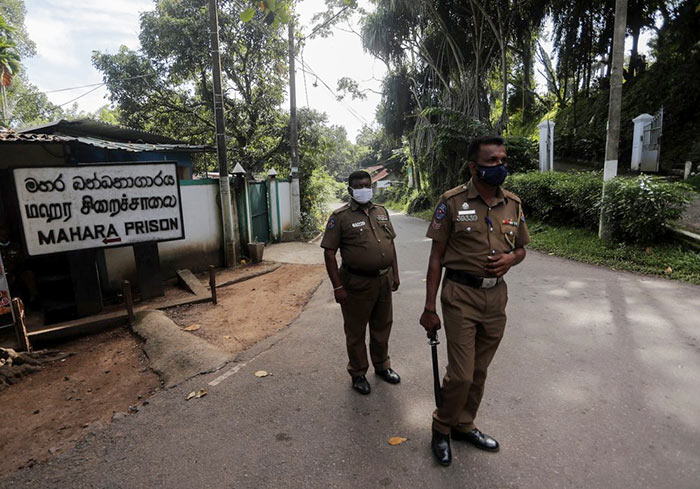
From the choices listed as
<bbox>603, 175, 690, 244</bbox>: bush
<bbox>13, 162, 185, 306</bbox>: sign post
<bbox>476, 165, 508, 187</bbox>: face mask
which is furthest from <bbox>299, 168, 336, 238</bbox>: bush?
<bbox>476, 165, 508, 187</bbox>: face mask

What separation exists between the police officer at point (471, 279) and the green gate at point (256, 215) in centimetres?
762

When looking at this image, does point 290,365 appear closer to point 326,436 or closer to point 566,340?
point 326,436

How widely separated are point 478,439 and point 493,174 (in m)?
Result: 1.66

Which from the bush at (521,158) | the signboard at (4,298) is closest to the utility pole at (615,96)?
A: the bush at (521,158)

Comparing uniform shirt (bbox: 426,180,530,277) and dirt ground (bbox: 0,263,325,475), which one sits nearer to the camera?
uniform shirt (bbox: 426,180,530,277)

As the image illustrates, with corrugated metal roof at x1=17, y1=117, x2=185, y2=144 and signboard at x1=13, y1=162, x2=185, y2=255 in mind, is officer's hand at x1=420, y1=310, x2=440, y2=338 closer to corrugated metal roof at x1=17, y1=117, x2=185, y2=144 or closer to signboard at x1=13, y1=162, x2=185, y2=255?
signboard at x1=13, y1=162, x2=185, y2=255

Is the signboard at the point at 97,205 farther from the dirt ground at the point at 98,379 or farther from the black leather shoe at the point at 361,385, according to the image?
the black leather shoe at the point at 361,385

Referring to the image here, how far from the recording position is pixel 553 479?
7.32ft

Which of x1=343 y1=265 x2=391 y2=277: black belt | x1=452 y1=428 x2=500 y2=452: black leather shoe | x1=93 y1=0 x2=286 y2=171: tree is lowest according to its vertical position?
x1=452 y1=428 x2=500 y2=452: black leather shoe

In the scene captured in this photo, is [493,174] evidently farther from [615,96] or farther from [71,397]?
[615,96]

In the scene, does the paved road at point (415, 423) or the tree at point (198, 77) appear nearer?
the paved road at point (415, 423)

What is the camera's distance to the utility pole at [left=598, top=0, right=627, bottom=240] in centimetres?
752

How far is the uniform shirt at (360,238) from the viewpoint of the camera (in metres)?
3.16

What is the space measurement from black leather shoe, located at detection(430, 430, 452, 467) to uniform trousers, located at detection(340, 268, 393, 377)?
3.13 ft
